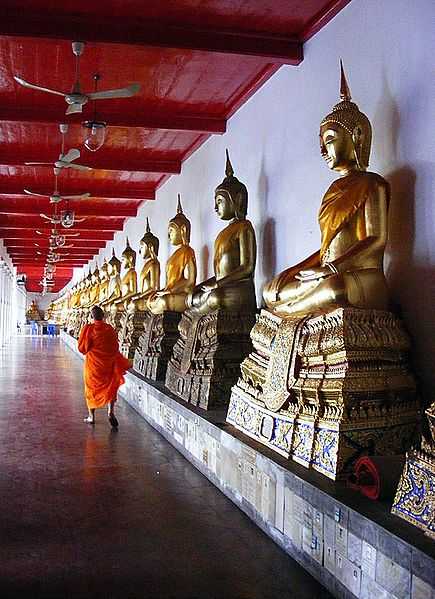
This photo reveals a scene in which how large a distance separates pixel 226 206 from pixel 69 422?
7.93ft

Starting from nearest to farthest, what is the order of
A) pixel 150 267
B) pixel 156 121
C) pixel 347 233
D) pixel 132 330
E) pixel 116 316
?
pixel 347 233
pixel 156 121
pixel 132 330
pixel 150 267
pixel 116 316

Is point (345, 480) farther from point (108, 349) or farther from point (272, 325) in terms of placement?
point (108, 349)

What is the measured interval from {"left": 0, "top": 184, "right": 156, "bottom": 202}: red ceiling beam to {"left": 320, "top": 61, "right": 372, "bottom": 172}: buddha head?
7076mm

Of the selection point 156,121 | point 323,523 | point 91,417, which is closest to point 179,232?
point 156,121

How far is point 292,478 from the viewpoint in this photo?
2.78m

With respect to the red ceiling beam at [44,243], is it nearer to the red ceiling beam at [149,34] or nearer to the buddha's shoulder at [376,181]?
the red ceiling beam at [149,34]

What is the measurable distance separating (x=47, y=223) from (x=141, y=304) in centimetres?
656

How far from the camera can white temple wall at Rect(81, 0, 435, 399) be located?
3406mm

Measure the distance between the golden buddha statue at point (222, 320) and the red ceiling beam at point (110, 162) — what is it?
11.1 feet

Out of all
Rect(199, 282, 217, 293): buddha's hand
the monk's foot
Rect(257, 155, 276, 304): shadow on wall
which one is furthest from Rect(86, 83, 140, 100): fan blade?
the monk's foot

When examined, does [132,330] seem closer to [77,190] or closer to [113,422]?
[113,422]

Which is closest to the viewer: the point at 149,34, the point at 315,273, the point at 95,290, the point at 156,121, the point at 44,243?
the point at 315,273

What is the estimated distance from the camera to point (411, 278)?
352cm

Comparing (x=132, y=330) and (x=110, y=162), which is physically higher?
(x=110, y=162)
